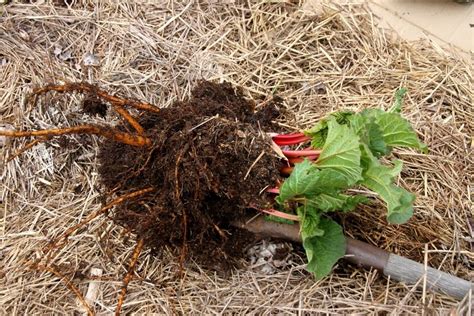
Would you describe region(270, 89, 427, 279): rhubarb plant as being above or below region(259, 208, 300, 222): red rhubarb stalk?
above

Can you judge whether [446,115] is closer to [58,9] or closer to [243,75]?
[243,75]

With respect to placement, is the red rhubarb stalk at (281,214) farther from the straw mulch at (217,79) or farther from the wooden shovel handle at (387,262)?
the straw mulch at (217,79)

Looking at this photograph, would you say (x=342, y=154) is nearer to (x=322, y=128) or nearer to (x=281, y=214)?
(x=322, y=128)

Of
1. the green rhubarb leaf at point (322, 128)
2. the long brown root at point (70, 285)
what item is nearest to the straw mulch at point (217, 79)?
the long brown root at point (70, 285)

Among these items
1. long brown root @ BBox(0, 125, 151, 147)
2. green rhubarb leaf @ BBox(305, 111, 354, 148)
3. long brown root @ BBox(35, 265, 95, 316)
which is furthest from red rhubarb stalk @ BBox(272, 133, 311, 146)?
long brown root @ BBox(35, 265, 95, 316)

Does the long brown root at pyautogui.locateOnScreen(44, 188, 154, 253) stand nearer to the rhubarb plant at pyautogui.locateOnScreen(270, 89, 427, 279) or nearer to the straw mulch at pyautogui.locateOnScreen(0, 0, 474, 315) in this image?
the straw mulch at pyautogui.locateOnScreen(0, 0, 474, 315)

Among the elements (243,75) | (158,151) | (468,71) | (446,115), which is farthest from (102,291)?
(468,71)

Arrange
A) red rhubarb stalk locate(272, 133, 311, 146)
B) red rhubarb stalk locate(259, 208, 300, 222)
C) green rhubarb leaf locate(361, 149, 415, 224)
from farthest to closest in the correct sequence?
red rhubarb stalk locate(272, 133, 311, 146)
red rhubarb stalk locate(259, 208, 300, 222)
green rhubarb leaf locate(361, 149, 415, 224)
